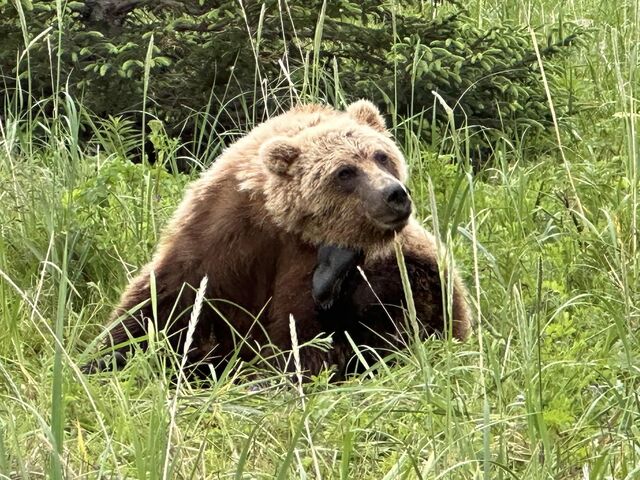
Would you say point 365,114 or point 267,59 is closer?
point 365,114

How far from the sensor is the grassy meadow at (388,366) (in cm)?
294

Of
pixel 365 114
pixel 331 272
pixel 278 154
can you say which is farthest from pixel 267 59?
pixel 331 272

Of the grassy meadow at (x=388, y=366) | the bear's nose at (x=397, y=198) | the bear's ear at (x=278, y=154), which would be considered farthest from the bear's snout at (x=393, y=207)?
the bear's ear at (x=278, y=154)

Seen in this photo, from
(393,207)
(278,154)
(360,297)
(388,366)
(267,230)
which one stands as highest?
(278,154)

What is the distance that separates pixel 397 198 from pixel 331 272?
41 centimetres

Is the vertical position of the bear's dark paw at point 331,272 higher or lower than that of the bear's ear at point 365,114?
lower

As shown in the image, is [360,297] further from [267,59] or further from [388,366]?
[267,59]

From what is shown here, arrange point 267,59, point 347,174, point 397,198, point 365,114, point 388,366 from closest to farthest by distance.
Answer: point 397,198 → point 388,366 → point 347,174 → point 365,114 → point 267,59

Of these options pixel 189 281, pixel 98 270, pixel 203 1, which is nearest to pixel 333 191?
pixel 189 281

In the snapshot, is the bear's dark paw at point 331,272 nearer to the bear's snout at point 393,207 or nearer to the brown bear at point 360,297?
the brown bear at point 360,297

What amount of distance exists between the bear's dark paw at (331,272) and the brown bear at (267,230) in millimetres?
34

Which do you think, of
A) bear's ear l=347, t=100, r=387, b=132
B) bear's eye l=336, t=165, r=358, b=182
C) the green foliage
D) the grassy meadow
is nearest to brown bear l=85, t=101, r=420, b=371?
bear's eye l=336, t=165, r=358, b=182

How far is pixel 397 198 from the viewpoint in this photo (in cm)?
447

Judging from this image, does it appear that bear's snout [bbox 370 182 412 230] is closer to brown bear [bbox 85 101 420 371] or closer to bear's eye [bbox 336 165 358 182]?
brown bear [bbox 85 101 420 371]
